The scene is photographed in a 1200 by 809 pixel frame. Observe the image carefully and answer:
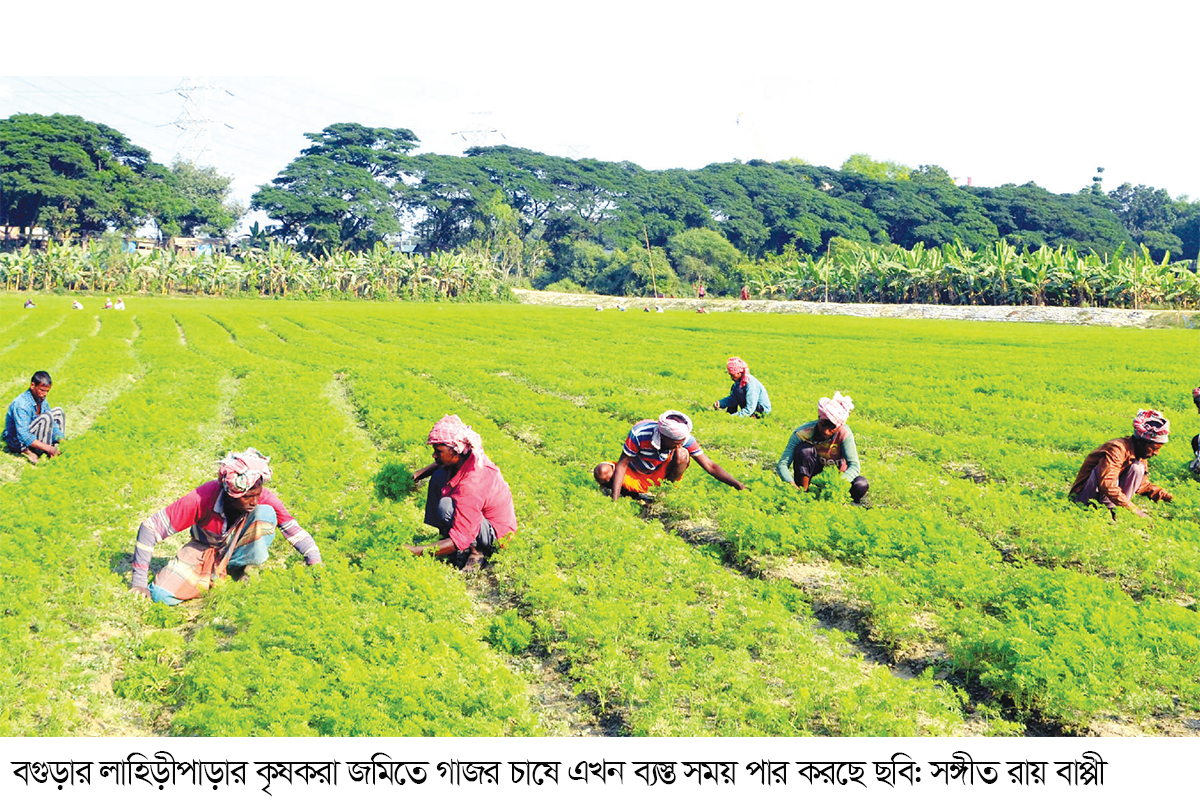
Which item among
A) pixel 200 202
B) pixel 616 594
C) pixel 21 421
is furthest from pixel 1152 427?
pixel 200 202

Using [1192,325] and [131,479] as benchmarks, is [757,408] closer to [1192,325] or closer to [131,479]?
[131,479]

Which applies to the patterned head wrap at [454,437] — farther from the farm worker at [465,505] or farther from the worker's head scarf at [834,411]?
the worker's head scarf at [834,411]

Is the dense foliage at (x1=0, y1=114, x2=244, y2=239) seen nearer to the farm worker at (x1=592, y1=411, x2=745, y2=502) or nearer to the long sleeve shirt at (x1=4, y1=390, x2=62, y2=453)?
the long sleeve shirt at (x1=4, y1=390, x2=62, y2=453)

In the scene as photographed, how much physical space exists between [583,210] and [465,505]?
10956 cm

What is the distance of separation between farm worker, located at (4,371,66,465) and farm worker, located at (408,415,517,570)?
26.7 ft

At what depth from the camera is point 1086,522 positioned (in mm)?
10336

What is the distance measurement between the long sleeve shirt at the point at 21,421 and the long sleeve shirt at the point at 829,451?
37.9ft

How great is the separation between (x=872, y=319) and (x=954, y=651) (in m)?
51.7

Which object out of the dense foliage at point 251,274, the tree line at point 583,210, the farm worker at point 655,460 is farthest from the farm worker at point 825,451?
the tree line at point 583,210

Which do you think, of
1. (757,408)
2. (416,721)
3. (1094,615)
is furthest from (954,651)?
(757,408)

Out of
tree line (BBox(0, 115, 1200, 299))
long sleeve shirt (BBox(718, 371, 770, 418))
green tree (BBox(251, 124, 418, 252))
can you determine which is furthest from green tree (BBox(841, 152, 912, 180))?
long sleeve shirt (BBox(718, 371, 770, 418))

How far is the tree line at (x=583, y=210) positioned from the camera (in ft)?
303

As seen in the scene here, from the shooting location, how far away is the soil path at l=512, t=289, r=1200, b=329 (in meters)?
51.2

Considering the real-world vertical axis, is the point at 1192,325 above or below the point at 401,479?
above
